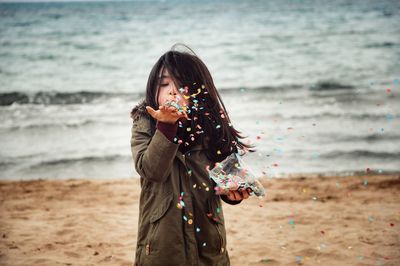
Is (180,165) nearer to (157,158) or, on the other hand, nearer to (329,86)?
(157,158)

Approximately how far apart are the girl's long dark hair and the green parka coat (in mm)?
87

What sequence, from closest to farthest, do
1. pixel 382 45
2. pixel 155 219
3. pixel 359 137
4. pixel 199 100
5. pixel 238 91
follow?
pixel 155 219
pixel 199 100
pixel 359 137
pixel 238 91
pixel 382 45

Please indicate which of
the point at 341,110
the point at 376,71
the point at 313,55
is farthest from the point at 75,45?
the point at 341,110

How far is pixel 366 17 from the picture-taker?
39.4 metres

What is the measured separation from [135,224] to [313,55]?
807 inches

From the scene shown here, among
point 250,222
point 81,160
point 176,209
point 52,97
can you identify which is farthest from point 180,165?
point 52,97

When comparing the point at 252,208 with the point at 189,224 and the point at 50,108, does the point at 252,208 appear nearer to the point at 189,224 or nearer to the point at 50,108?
the point at 189,224

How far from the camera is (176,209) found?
244 centimetres

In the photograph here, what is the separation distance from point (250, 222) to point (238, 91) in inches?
470

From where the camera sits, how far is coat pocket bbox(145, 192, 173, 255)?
2.42 metres

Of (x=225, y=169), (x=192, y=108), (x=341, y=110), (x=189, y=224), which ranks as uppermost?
(x=192, y=108)

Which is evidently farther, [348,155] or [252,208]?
[348,155]

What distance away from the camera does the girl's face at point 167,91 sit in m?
2.47

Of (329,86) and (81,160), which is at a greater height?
(81,160)
